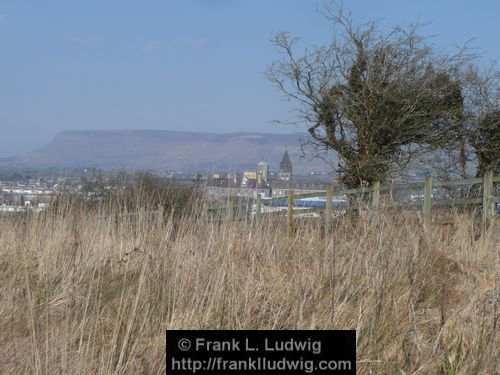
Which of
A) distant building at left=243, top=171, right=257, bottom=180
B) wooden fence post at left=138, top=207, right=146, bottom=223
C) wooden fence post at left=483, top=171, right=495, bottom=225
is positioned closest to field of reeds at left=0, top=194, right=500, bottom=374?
wooden fence post at left=138, top=207, right=146, bottom=223

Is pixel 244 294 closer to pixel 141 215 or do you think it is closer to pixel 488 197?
pixel 141 215

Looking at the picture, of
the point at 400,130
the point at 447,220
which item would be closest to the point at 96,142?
the point at 447,220

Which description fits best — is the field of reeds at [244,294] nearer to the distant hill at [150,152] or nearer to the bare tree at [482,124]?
the distant hill at [150,152]

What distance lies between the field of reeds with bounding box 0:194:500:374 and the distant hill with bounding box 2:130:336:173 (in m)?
2.21

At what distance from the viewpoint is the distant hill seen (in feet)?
31.5

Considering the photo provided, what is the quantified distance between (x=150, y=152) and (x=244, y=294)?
8.84 metres

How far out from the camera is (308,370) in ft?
11.7

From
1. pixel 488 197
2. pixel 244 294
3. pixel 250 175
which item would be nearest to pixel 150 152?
pixel 250 175

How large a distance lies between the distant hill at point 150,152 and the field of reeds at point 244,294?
2.21m

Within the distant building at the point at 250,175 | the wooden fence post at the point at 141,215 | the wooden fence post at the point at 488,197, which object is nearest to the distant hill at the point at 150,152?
the distant building at the point at 250,175

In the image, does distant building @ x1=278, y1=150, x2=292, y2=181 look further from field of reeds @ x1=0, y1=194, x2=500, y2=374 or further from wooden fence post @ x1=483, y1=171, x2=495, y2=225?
field of reeds @ x1=0, y1=194, x2=500, y2=374

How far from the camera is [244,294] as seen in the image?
4504 millimetres

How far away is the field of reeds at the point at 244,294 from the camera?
3.83m

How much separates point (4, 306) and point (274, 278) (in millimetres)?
1602
